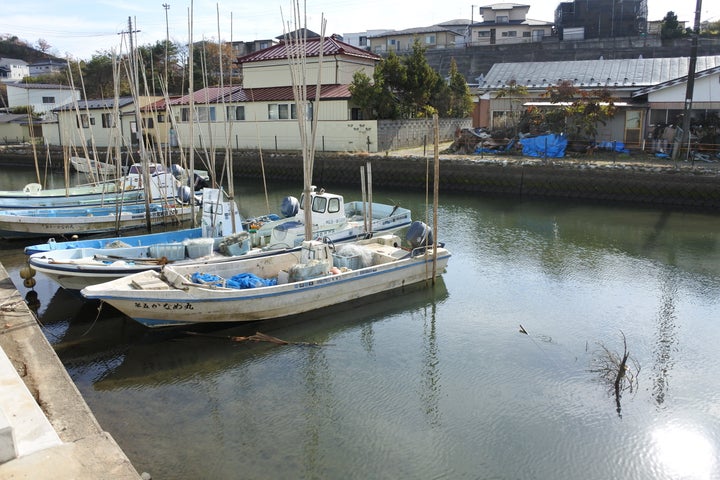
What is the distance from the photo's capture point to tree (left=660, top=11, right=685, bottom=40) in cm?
5159

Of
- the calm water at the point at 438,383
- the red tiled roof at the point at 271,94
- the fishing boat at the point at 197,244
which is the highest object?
the red tiled roof at the point at 271,94

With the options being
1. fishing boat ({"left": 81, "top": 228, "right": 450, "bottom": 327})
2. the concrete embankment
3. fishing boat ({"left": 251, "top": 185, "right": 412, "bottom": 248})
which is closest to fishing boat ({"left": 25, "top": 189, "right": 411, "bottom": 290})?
fishing boat ({"left": 251, "top": 185, "right": 412, "bottom": 248})

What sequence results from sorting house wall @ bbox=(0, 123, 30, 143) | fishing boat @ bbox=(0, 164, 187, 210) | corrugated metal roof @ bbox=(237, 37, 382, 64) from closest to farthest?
1. fishing boat @ bbox=(0, 164, 187, 210)
2. corrugated metal roof @ bbox=(237, 37, 382, 64)
3. house wall @ bbox=(0, 123, 30, 143)

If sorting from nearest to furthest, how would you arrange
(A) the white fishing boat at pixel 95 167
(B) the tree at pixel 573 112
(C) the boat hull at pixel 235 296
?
(C) the boat hull at pixel 235 296, (A) the white fishing boat at pixel 95 167, (B) the tree at pixel 573 112

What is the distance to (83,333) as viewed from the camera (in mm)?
12242

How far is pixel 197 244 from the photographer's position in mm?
14414

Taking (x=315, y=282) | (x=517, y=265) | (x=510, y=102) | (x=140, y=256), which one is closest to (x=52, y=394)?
(x=315, y=282)

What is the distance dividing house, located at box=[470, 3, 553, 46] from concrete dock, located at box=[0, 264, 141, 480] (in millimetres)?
58384

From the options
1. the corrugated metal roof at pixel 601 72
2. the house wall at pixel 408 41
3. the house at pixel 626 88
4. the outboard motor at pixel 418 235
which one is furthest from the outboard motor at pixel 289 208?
the house wall at pixel 408 41

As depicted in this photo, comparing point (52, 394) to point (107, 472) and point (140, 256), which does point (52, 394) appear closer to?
point (107, 472)

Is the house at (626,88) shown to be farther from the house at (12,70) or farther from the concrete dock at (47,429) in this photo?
the house at (12,70)

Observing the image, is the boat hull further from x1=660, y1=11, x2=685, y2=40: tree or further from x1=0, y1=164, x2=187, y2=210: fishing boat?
x1=660, y1=11, x2=685, y2=40: tree

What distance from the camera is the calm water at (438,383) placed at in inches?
324

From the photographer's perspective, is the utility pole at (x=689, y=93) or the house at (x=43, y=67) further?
the house at (x=43, y=67)
